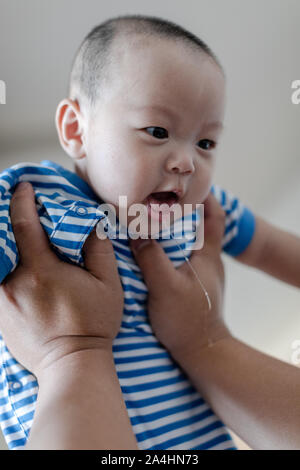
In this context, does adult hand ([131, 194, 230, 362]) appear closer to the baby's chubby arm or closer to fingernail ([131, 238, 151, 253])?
fingernail ([131, 238, 151, 253])

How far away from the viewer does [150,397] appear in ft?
1.92

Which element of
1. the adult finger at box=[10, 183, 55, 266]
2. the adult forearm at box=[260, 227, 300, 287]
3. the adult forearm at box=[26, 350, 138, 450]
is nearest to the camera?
the adult forearm at box=[26, 350, 138, 450]

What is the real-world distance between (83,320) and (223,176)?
0.82 m

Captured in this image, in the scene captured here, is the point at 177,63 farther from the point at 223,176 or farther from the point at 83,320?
the point at 223,176

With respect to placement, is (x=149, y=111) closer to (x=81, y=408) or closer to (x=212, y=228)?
(x=212, y=228)

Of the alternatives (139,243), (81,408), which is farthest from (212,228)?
(81,408)

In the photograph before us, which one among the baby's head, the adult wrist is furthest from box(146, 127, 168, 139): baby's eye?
the adult wrist

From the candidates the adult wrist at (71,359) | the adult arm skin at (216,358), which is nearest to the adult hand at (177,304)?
the adult arm skin at (216,358)

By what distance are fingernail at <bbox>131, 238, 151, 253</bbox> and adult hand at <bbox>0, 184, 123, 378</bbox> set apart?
0.39 feet

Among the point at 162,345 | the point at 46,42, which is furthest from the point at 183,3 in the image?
the point at 162,345

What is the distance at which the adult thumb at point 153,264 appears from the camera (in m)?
0.62

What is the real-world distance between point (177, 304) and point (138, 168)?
0.19 m

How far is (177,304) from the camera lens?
621 millimetres

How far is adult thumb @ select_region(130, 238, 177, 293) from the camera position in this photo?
2.05 ft
